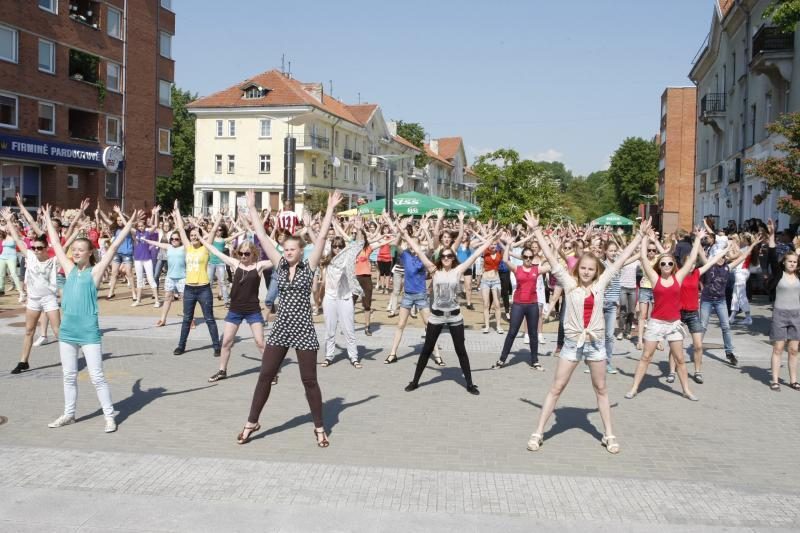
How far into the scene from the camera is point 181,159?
72.6 meters

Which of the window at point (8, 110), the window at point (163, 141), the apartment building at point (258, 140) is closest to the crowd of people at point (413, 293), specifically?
the window at point (8, 110)

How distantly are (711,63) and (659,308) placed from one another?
40.7 metres

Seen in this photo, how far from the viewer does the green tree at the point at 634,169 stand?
8988 cm

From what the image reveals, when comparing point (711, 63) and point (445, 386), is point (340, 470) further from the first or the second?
point (711, 63)

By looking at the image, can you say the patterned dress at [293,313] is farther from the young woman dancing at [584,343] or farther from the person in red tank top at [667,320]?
the person in red tank top at [667,320]

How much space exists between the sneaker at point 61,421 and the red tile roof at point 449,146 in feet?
337

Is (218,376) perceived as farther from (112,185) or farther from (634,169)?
(634,169)

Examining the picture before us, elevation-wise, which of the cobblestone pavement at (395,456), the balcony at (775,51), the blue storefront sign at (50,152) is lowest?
the cobblestone pavement at (395,456)

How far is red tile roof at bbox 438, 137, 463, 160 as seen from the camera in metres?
108

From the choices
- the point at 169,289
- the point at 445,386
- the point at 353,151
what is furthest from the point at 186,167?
the point at 445,386

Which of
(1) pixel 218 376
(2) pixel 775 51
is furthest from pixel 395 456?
(2) pixel 775 51

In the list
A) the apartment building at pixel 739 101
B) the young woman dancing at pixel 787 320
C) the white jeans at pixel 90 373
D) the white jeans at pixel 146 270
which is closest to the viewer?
the white jeans at pixel 90 373

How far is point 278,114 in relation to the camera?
56219 millimetres

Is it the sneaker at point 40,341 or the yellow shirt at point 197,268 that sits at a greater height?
the yellow shirt at point 197,268
